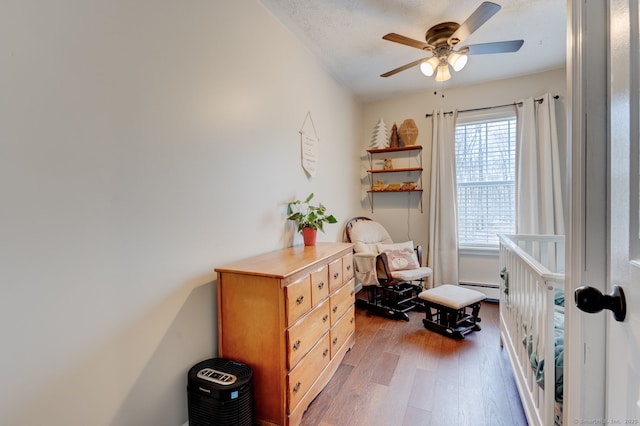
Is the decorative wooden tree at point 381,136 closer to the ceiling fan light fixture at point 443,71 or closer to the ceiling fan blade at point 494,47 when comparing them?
the ceiling fan light fixture at point 443,71

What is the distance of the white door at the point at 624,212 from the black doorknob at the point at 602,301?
12 millimetres

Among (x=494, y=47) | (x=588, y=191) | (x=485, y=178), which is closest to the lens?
(x=588, y=191)

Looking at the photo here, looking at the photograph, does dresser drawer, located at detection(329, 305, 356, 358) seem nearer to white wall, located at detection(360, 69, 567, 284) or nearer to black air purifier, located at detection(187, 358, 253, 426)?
black air purifier, located at detection(187, 358, 253, 426)

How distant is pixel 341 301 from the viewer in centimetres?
218

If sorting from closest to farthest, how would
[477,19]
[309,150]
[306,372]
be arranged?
[306,372] → [477,19] → [309,150]

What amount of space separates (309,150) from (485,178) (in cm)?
233

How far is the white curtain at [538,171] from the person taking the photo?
3.13m

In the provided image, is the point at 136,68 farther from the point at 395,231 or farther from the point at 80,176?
the point at 395,231

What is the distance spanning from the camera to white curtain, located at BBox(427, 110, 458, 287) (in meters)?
3.61

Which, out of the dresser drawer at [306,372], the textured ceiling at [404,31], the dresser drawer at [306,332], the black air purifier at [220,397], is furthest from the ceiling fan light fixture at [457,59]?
the black air purifier at [220,397]

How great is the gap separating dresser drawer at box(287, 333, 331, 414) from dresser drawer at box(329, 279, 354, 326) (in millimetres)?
175

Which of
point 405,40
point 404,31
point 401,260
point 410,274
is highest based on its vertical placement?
point 404,31

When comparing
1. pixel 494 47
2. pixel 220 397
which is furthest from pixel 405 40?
pixel 220 397

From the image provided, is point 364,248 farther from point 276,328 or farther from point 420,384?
point 276,328
